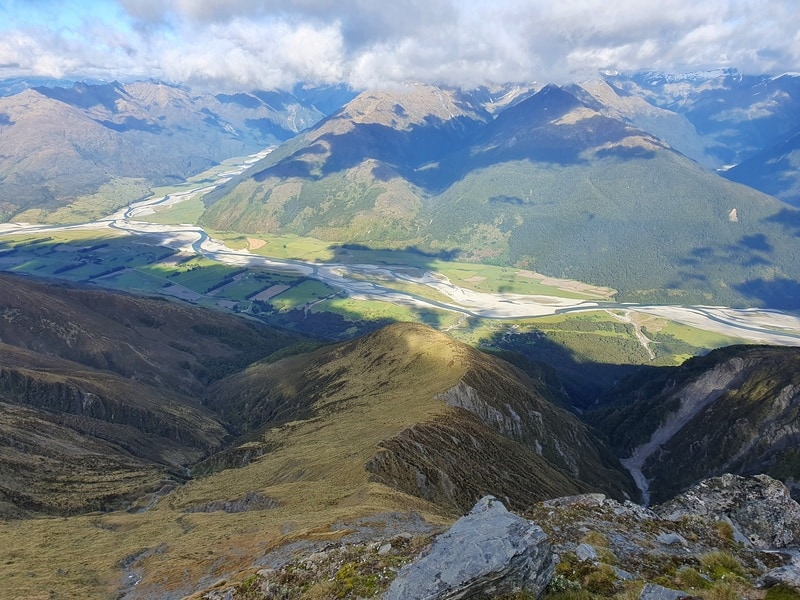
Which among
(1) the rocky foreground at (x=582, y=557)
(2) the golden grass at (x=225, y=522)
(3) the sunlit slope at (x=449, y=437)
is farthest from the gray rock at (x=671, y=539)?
(3) the sunlit slope at (x=449, y=437)

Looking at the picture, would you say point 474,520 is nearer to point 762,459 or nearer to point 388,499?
point 388,499

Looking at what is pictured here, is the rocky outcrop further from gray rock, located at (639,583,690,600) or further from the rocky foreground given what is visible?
A: gray rock, located at (639,583,690,600)

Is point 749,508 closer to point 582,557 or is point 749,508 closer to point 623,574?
point 623,574

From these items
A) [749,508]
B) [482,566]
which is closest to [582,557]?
[482,566]

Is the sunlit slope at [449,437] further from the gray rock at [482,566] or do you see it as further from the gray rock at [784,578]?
the gray rock at [784,578]

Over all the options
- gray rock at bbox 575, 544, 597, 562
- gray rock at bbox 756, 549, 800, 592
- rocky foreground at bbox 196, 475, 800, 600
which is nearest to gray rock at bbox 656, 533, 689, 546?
rocky foreground at bbox 196, 475, 800, 600
